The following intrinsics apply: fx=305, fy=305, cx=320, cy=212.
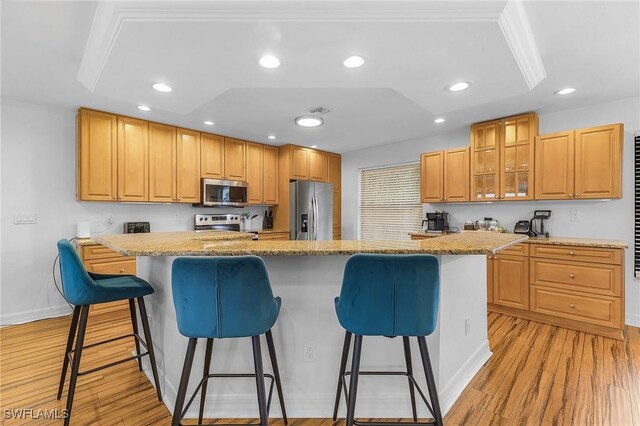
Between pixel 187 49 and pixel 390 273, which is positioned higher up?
pixel 187 49

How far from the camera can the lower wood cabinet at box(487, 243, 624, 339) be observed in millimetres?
2896

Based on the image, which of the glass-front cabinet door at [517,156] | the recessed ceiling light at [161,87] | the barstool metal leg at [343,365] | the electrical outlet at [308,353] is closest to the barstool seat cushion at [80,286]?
the electrical outlet at [308,353]

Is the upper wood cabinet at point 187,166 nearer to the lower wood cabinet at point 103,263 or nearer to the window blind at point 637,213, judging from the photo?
the lower wood cabinet at point 103,263

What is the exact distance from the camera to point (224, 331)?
1.34 meters

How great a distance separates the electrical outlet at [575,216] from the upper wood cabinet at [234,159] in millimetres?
4450

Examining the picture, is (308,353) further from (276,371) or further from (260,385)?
(260,385)

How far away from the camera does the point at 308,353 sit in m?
1.80

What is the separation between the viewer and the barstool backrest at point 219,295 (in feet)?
4.30

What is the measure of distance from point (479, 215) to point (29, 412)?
486 cm

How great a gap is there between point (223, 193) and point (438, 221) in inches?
127

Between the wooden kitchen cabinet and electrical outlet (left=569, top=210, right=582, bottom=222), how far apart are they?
197 inches

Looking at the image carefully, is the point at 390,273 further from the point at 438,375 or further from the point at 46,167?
the point at 46,167

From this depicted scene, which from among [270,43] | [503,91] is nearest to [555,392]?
[503,91]

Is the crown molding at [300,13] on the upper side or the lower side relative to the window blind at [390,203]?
upper
